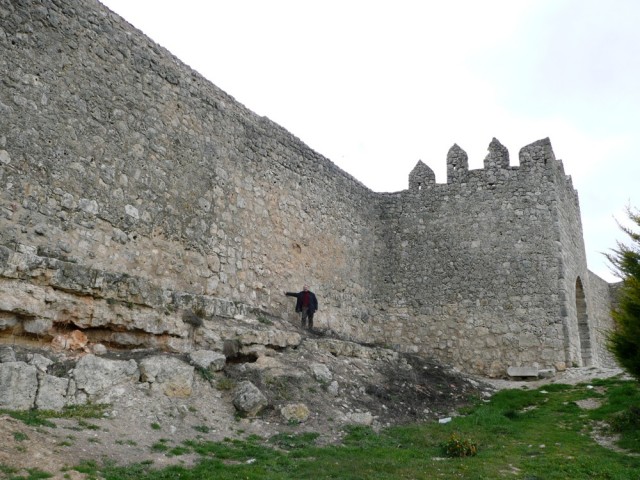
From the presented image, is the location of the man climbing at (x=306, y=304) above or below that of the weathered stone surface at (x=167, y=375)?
above

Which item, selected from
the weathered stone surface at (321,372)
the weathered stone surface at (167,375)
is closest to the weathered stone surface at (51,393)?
the weathered stone surface at (167,375)

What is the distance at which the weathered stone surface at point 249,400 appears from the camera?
8.84 metres

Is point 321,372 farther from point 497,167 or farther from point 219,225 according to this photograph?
point 497,167

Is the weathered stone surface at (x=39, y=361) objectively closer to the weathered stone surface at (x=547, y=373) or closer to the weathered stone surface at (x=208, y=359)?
the weathered stone surface at (x=208, y=359)

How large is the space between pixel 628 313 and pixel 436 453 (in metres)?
4.42

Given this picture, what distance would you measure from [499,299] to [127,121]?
11.3 m

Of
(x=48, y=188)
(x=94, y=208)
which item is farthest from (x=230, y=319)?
(x=48, y=188)

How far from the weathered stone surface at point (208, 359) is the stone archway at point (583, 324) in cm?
1294

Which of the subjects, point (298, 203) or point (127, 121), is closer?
point (127, 121)

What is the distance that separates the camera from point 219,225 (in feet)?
43.5

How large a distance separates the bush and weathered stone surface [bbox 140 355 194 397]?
3.76 metres

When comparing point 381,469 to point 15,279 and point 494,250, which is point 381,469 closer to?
point 15,279

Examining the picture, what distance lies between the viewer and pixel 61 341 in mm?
8297

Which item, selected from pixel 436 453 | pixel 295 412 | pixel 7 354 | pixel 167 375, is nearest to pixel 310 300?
pixel 295 412
